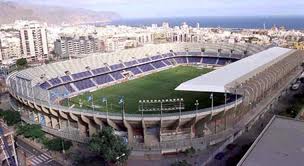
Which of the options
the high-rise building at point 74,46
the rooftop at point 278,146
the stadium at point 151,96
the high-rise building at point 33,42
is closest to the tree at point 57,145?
the stadium at point 151,96

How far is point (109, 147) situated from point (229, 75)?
77.5 feet

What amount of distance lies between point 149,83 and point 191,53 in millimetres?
27782

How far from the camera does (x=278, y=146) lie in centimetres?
2706

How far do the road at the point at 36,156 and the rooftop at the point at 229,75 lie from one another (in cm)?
1873

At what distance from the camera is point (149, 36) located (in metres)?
164

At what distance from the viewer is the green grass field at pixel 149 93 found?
49.2 metres

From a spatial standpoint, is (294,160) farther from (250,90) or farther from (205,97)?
(205,97)

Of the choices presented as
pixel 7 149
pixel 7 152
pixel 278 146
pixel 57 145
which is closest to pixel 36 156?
pixel 57 145

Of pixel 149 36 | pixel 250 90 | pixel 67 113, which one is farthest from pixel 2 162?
pixel 149 36

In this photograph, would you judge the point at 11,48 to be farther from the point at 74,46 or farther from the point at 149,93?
the point at 149,93

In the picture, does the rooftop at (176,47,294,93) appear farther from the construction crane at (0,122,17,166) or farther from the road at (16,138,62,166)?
the construction crane at (0,122,17,166)

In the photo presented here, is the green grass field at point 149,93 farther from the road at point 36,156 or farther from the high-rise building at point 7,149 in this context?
the high-rise building at point 7,149

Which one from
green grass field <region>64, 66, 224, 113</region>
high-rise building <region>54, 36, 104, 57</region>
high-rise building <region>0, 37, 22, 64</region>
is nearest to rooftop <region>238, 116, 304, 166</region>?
green grass field <region>64, 66, 224, 113</region>

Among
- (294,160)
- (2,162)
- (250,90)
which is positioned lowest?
(2,162)
